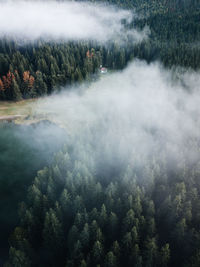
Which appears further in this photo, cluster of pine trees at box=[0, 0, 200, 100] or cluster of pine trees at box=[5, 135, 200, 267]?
cluster of pine trees at box=[0, 0, 200, 100]

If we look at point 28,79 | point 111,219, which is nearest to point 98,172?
point 111,219

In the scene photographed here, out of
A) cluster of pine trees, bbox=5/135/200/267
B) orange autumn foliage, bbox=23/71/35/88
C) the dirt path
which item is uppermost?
orange autumn foliage, bbox=23/71/35/88

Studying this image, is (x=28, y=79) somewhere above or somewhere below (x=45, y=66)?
below

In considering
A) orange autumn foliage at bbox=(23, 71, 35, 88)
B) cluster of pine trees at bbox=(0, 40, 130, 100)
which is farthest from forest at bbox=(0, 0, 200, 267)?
cluster of pine trees at bbox=(0, 40, 130, 100)

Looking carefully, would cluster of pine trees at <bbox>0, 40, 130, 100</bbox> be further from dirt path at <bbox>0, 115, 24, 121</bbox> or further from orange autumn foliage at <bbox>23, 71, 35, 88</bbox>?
dirt path at <bbox>0, 115, 24, 121</bbox>

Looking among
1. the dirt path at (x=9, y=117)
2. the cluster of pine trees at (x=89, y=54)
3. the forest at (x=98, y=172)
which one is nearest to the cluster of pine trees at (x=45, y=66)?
the cluster of pine trees at (x=89, y=54)

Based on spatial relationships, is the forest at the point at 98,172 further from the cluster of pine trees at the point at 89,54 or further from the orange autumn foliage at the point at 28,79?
the cluster of pine trees at the point at 89,54

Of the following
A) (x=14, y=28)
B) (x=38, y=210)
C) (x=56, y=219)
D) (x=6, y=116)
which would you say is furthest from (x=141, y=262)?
(x=14, y=28)

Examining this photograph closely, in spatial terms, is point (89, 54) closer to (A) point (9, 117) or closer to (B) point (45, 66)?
(B) point (45, 66)
